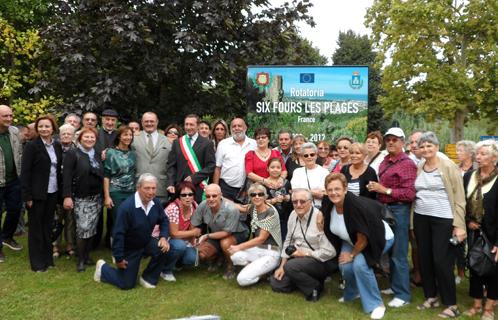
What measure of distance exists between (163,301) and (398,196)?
2818 mm

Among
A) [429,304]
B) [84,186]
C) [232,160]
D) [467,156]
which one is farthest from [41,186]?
[467,156]

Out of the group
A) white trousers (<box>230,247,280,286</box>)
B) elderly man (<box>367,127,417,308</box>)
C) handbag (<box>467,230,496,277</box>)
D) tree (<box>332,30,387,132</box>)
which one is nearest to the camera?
handbag (<box>467,230,496,277</box>)

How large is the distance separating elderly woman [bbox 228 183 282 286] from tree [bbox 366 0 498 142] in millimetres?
17302

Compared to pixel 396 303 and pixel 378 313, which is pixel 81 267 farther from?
pixel 396 303

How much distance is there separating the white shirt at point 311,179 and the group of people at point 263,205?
0.04 ft

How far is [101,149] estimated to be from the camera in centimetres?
594

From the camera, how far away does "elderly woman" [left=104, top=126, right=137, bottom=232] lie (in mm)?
5543

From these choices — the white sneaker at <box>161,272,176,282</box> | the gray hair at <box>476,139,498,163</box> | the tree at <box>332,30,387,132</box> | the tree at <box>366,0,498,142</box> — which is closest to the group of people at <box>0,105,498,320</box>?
the gray hair at <box>476,139,498,163</box>

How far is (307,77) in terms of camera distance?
701 centimetres

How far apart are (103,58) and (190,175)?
139 inches

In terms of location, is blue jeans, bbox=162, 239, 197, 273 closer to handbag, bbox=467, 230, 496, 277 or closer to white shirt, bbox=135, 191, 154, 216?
white shirt, bbox=135, 191, 154, 216

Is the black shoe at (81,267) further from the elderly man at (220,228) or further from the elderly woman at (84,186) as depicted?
the elderly man at (220,228)

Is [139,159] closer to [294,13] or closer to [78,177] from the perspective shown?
[78,177]

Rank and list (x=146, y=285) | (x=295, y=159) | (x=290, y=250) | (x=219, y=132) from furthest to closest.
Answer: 1. (x=219, y=132)
2. (x=295, y=159)
3. (x=146, y=285)
4. (x=290, y=250)
